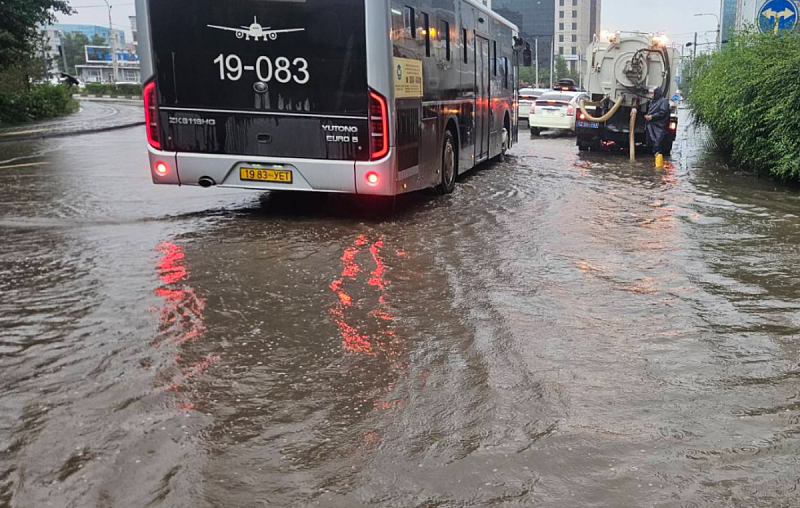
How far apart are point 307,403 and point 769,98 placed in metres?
12.0

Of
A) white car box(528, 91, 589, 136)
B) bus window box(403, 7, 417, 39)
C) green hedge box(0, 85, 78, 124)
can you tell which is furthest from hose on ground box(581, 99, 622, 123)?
green hedge box(0, 85, 78, 124)

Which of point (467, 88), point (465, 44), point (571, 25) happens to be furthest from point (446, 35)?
point (571, 25)

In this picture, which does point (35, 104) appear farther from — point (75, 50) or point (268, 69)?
point (75, 50)

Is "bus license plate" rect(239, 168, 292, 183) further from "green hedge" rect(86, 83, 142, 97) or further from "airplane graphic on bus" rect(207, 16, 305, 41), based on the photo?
"green hedge" rect(86, 83, 142, 97)

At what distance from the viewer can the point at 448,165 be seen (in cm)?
1248

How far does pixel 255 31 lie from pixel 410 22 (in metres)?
1.90

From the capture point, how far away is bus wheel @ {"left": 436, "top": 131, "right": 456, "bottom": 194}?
12.3 meters

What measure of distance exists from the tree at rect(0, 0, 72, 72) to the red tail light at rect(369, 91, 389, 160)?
2301 centimetres

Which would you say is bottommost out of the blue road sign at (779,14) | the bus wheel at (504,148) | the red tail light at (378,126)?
the bus wheel at (504,148)

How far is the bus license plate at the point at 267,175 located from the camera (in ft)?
31.8

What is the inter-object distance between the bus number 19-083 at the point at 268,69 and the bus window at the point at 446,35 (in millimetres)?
2970

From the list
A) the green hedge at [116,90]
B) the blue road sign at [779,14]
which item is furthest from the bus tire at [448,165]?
the green hedge at [116,90]

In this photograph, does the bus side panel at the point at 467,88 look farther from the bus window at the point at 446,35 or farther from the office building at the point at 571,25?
the office building at the point at 571,25

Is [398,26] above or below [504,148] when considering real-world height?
above
